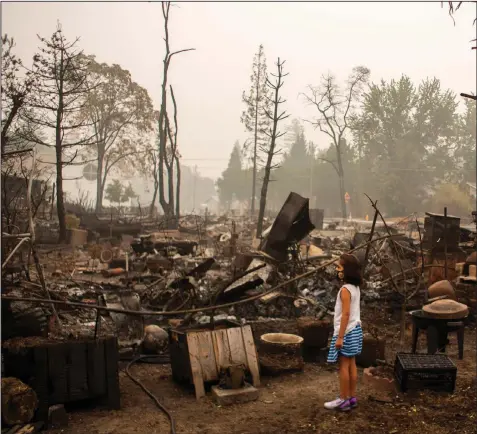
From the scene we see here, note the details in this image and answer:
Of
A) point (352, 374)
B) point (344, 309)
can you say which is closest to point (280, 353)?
point (352, 374)

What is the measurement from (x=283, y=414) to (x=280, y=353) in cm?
164

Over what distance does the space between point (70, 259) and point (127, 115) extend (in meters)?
18.3

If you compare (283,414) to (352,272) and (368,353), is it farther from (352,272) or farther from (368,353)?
(368,353)

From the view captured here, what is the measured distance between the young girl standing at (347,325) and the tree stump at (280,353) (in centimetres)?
137

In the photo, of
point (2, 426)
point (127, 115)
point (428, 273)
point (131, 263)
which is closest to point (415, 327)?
point (428, 273)

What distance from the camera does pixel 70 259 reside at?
54.3ft

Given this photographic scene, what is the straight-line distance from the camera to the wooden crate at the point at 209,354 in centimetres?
571

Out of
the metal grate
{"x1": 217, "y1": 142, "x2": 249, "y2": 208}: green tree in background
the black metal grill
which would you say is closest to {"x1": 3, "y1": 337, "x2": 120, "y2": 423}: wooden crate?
the black metal grill

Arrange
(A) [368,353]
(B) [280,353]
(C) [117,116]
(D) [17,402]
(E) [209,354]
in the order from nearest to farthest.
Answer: (D) [17,402], (E) [209,354], (B) [280,353], (A) [368,353], (C) [117,116]

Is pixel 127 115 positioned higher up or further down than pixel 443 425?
higher up

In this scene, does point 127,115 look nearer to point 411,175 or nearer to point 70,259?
point 70,259

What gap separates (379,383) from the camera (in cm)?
586

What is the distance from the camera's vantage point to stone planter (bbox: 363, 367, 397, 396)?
5.75 metres

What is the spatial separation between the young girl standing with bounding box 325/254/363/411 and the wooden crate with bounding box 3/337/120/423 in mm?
2323
